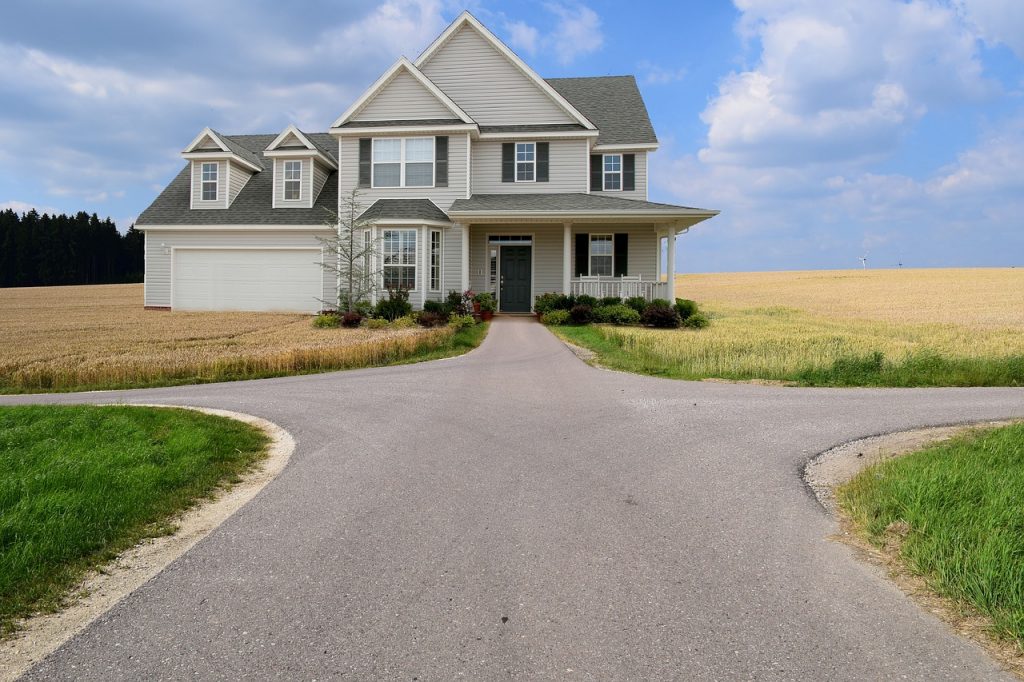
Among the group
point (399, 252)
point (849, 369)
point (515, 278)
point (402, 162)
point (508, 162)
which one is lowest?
point (849, 369)

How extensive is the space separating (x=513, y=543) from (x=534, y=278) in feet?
71.0

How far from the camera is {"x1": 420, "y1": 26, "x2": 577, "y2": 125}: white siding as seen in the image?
85.0 ft

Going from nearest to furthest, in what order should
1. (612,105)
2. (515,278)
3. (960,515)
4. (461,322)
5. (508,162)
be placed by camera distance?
1. (960,515)
2. (461,322)
3. (508,162)
4. (515,278)
5. (612,105)

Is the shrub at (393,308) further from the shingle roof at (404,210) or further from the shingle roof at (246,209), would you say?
the shingle roof at (246,209)

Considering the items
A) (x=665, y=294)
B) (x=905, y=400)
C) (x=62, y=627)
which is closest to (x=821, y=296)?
(x=665, y=294)

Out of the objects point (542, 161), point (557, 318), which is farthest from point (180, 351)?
point (542, 161)

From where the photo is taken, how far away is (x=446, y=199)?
2469 cm

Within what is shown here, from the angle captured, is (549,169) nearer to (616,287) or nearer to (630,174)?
(630,174)

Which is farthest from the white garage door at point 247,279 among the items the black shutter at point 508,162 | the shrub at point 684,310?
the shrub at point 684,310

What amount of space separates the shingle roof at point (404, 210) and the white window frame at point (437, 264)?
63 centimetres

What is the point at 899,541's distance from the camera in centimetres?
441

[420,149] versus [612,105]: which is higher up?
[612,105]

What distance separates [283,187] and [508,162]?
9303mm

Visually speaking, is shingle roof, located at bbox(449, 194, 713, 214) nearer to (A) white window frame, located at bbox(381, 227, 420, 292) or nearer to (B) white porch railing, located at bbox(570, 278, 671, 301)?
(A) white window frame, located at bbox(381, 227, 420, 292)
